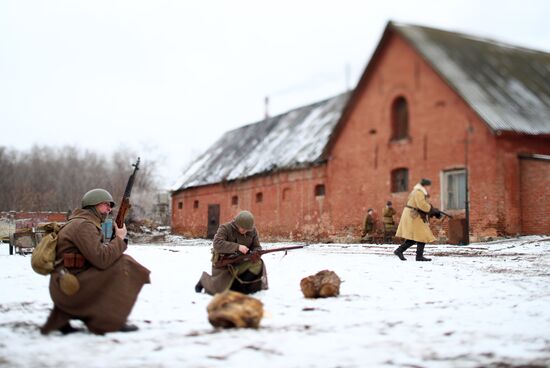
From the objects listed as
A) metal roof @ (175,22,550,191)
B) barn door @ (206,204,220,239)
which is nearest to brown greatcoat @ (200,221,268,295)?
metal roof @ (175,22,550,191)

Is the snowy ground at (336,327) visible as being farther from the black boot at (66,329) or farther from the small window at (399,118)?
the small window at (399,118)

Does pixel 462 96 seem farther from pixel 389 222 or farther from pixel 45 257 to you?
pixel 45 257

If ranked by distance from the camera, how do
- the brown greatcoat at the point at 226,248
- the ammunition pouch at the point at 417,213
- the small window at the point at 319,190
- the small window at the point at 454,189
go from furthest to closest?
the small window at the point at 319,190
the small window at the point at 454,189
the ammunition pouch at the point at 417,213
the brown greatcoat at the point at 226,248

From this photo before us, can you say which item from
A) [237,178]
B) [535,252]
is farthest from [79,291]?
[237,178]

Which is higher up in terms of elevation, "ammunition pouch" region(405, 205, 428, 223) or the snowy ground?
"ammunition pouch" region(405, 205, 428, 223)

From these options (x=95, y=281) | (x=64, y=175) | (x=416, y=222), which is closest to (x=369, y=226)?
(x=416, y=222)

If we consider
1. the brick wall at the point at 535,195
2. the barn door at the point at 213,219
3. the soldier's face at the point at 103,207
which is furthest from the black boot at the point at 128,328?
the barn door at the point at 213,219

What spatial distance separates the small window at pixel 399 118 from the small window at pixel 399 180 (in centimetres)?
127

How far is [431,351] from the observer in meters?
4.66

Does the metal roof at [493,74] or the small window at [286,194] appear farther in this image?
the small window at [286,194]

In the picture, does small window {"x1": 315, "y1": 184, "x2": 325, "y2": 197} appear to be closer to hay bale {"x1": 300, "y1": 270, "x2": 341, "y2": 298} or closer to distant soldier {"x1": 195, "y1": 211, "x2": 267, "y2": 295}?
distant soldier {"x1": 195, "y1": 211, "x2": 267, "y2": 295}

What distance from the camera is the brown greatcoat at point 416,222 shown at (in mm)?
12453

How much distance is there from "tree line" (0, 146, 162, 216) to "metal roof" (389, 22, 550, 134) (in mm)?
35221

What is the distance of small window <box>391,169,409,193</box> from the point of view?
22.3m
